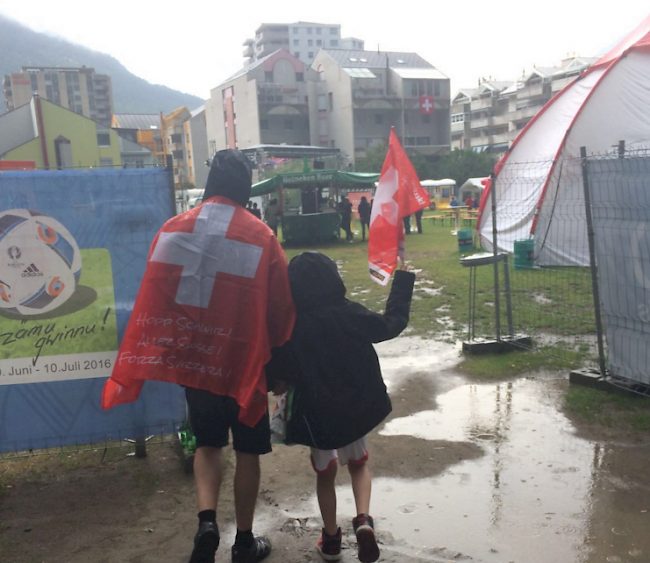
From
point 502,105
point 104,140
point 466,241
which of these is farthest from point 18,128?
point 502,105

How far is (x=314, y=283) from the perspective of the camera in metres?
3.25

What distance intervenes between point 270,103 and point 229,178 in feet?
248

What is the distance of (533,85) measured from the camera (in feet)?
266

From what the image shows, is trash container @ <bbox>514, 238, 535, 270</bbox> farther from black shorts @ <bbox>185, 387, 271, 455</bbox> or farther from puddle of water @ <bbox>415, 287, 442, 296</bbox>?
black shorts @ <bbox>185, 387, 271, 455</bbox>

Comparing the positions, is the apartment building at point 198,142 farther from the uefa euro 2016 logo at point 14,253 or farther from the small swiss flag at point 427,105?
the uefa euro 2016 logo at point 14,253

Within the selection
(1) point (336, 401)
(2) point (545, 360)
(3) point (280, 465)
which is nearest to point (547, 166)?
(2) point (545, 360)

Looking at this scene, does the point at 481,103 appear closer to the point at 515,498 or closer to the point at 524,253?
the point at 524,253

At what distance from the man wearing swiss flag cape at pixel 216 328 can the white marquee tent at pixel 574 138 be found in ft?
31.8

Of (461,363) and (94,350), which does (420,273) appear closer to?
(461,363)

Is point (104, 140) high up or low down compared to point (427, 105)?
down

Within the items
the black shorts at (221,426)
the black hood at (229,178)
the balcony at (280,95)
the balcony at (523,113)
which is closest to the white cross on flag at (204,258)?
the black hood at (229,178)

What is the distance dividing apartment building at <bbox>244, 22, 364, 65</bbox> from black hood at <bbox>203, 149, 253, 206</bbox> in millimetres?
136606

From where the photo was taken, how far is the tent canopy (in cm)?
2289

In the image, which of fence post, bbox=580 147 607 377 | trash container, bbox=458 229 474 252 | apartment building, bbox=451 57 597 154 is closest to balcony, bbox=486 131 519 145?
apartment building, bbox=451 57 597 154
